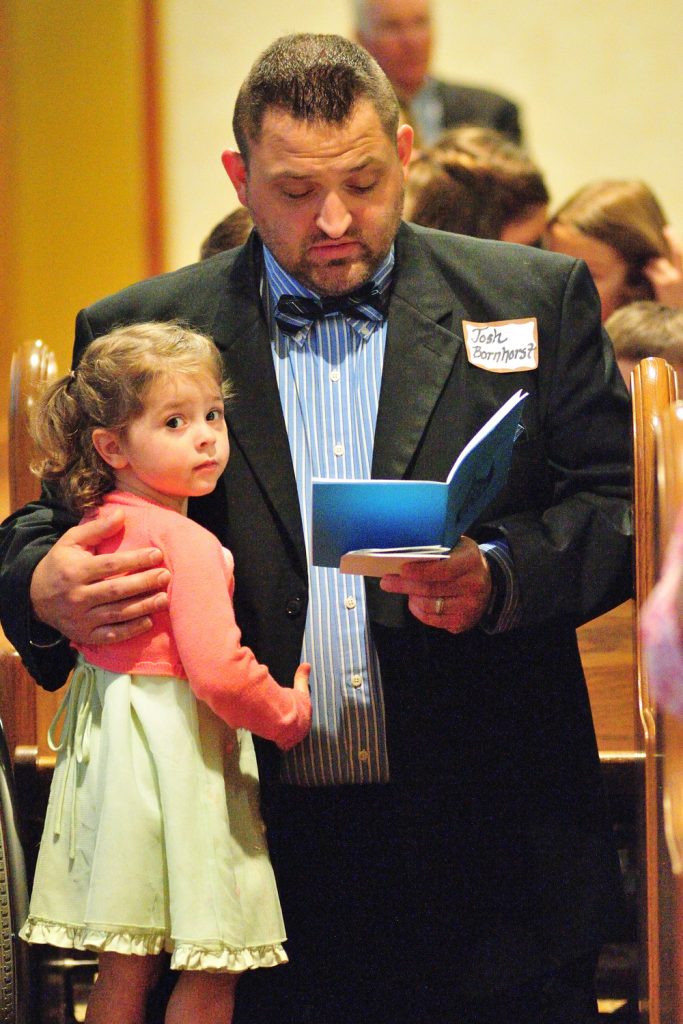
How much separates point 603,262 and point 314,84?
2.09m

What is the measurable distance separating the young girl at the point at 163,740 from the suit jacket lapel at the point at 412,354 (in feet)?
1.00

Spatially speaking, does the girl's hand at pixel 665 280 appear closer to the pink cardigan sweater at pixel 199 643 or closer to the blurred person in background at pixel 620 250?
the blurred person in background at pixel 620 250

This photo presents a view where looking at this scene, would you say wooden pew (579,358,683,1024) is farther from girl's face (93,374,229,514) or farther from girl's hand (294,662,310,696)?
girl's face (93,374,229,514)

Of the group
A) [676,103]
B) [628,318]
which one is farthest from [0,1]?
[628,318]

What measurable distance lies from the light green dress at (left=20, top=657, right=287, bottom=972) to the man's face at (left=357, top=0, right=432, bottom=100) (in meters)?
4.08

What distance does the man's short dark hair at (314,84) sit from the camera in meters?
2.31

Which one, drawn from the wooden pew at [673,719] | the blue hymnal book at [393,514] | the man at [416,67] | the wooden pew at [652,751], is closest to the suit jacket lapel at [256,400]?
the blue hymnal book at [393,514]

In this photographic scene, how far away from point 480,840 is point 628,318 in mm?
1755

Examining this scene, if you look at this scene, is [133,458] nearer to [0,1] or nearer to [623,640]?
[623,640]

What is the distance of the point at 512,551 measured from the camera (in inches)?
88.4

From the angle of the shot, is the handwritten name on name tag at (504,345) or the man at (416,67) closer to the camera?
the handwritten name on name tag at (504,345)

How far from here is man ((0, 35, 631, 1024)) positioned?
2.30m

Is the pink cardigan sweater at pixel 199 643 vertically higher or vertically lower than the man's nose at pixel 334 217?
lower

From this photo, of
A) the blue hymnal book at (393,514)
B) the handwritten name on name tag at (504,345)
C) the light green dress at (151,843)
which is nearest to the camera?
the blue hymnal book at (393,514)
